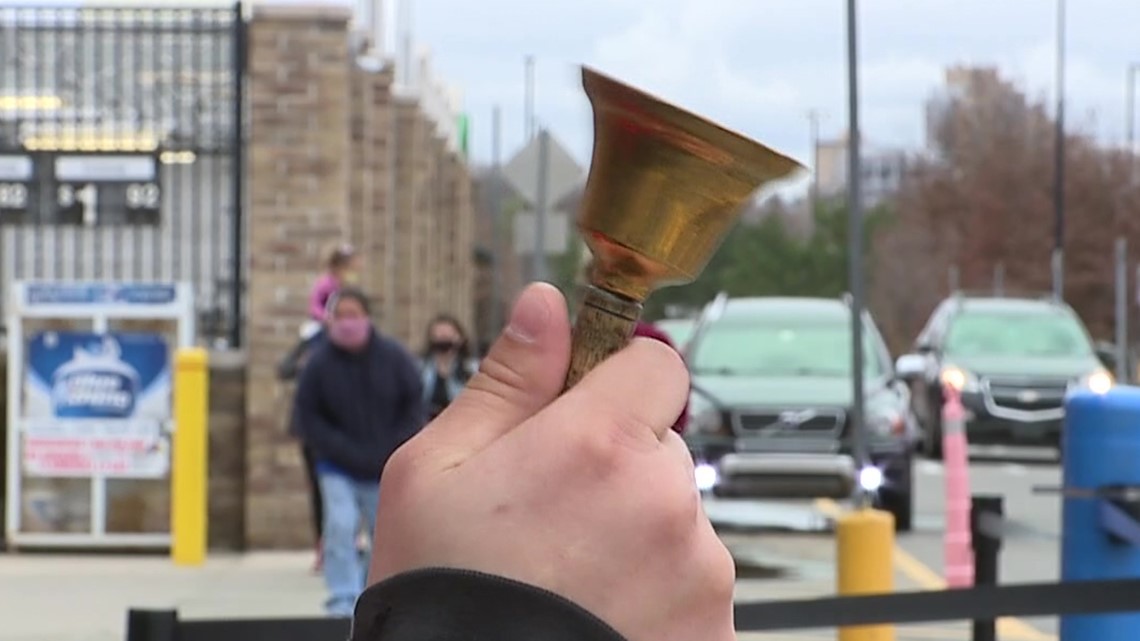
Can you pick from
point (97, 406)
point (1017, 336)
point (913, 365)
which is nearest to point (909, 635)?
point (97, 406)

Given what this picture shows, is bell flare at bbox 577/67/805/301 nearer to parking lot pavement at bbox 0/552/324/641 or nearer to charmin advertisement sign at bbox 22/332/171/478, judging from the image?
parking lot pavement at bbox 0/552/324/641

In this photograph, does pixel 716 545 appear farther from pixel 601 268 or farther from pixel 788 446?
pixel 788 446

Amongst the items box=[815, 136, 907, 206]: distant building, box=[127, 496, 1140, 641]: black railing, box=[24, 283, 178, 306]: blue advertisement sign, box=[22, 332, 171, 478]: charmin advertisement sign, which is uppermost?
box=[127, 496, 1140, 641]: black railing

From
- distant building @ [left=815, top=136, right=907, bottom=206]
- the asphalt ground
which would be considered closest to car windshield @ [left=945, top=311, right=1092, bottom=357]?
the asphalt ground

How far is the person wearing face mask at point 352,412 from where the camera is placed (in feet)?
34.1

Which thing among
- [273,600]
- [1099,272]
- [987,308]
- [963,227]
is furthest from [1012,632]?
[963,227]

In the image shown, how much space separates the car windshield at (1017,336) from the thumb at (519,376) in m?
22.3

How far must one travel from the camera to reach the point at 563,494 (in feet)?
4.30

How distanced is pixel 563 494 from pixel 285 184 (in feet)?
42.7

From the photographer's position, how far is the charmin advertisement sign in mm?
13828

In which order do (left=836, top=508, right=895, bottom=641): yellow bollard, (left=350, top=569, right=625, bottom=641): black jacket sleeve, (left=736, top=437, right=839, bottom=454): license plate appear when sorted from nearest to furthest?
(left=350, top=569, right=625, bottom=641): black jacket sleeve, (left=836, top=508, right=895, bottom=641): yellow bollard, (left=736, top=437, right=839, bottom=454): license plate

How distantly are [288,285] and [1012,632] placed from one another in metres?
5.29

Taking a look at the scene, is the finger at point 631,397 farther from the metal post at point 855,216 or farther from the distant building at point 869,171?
the distant building at point 869,171

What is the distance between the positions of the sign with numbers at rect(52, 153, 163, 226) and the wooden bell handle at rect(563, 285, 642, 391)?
Result: 12858mm
